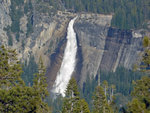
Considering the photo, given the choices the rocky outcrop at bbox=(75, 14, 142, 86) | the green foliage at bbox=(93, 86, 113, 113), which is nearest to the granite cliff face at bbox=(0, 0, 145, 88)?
the rocky outcrop at bbox=(75, 14, 142, 86)

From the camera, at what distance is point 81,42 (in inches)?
5133

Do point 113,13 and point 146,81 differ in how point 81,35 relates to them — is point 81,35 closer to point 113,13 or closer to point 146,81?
point 113,13

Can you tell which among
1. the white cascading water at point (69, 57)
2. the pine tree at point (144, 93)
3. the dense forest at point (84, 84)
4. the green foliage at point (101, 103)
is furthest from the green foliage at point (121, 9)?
the pine tree at point (144, 93)

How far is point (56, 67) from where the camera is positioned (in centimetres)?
12912

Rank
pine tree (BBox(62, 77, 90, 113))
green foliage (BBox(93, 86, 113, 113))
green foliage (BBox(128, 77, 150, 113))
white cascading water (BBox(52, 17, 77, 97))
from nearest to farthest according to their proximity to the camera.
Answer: green foliage (BBox(128, 77, 150, 113))
pine tree (BBox(62, 77, 90, 113))
green foliage (BBox(93, 86, 113, 113))
white cascading water (BBox(52, 17, 77, 97))

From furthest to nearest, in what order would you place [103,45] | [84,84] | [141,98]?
[103,45]
[84,84]
[141,98]

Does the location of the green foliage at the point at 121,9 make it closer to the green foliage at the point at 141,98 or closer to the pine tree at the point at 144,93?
the green foliage at the point at 141,98

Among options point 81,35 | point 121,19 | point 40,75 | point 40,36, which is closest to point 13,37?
point 40,36

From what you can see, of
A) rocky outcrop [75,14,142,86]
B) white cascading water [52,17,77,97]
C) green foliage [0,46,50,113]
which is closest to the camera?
green foliage [0,46,50,113]

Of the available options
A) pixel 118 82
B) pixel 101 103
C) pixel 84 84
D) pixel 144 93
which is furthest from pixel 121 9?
pixel 144 93

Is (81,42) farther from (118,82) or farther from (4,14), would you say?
(4,14)

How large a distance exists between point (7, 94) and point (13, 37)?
95744mm

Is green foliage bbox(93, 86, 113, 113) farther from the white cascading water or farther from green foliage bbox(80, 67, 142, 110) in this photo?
the white cascading water

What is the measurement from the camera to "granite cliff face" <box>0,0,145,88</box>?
12244 centimetres
